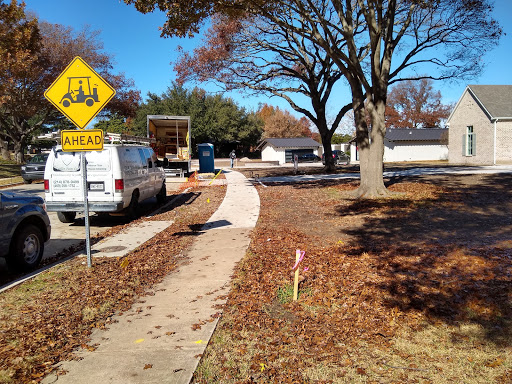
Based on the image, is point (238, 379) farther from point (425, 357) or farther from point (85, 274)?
point (85, 274)

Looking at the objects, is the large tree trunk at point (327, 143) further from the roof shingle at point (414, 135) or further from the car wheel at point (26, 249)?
the roof shingle at point (414, 135)

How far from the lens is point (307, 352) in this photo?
12.0 ft

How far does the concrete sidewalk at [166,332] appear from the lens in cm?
339

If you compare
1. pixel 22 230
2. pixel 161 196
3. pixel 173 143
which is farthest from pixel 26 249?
pixel 173 143

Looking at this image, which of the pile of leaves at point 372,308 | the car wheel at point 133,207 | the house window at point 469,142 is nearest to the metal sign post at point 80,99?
the pile of leaves at point 372,308

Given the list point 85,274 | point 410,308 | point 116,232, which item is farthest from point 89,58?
point 410,308

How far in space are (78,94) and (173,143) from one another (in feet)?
64.5

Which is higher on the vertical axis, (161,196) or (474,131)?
(474,131)

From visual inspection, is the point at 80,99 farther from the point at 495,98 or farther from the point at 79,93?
the point at 495,98

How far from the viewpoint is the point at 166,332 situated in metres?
4.14

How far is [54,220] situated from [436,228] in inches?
392

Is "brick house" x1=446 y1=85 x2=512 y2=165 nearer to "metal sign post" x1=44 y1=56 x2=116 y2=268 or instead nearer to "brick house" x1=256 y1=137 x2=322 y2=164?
"brick house" x1=256 y1=137 x2=322 y2=164

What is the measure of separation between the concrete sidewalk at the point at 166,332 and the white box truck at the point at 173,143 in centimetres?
1747

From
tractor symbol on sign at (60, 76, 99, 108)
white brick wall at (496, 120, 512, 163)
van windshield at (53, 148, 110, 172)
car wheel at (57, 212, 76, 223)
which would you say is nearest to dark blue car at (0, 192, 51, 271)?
tractor symbol on sign at (60, 76, 99, 108)
